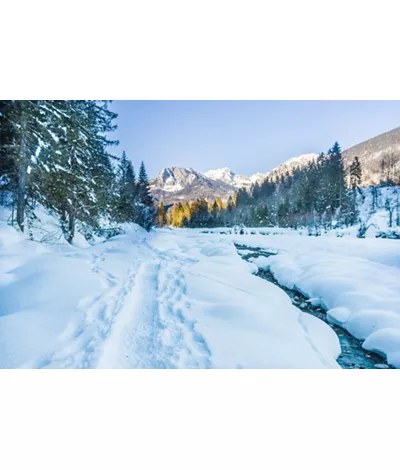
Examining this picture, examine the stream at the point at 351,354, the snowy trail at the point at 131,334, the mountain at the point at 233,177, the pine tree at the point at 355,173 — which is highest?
the mountain at the point at 233,177

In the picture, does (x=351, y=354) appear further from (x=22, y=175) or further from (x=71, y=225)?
(x=71, y=225)

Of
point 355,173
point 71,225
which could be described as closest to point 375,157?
point 355,173

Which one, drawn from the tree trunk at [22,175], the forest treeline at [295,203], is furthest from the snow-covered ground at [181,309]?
the forest treeline at [295,203]

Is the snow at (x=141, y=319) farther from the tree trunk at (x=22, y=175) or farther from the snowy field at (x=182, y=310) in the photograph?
the tree trunk at (x=22, y=175)

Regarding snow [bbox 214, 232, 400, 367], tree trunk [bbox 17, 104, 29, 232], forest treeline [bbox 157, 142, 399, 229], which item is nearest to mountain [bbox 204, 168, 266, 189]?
forest treeline [bbox 157, 142, 399, 229]

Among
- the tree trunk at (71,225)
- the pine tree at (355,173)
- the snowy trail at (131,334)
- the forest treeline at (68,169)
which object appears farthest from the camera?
the tree trunk at (71,225)
